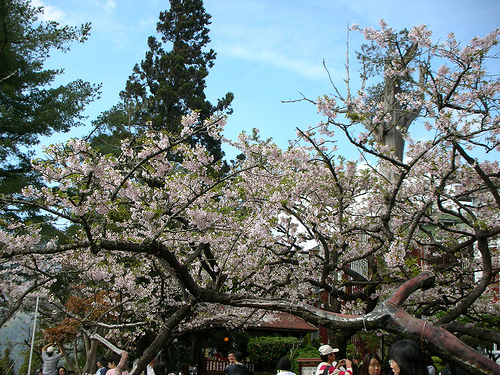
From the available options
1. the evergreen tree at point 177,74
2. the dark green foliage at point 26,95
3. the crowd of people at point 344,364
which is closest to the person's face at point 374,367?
the crowd of people at point 344,364

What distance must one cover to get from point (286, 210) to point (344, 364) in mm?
4170

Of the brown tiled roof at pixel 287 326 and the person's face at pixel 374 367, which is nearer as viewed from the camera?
the person's face at pixel 374 367

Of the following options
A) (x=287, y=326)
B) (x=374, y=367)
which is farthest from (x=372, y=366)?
(x=287, y=326)

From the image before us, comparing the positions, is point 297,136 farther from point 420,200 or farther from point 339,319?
point 339,319

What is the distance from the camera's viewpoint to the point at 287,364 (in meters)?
5.77

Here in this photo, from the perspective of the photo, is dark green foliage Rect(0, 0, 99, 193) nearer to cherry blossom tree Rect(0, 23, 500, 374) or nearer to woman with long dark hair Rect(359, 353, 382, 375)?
cherry blossom tree Rect(0, 23, 500, 374)

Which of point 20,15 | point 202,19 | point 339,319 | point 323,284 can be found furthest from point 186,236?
point 202,19

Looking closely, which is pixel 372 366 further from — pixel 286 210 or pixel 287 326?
pixel 287 326

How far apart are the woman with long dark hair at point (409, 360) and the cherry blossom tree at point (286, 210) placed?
1484 millimetres

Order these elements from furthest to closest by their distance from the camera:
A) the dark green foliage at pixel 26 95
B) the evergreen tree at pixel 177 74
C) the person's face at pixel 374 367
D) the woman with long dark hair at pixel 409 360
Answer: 1. the evergreen tree at pixel 177 74
2. the dark green foliage at pixel 26 95
3. the person's face at pixel 374 367
4. the woman with long dark hair at pixel 409 360

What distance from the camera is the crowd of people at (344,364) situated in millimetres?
2564

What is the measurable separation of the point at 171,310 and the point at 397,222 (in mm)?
7709

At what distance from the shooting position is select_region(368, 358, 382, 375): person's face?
4.82 meters

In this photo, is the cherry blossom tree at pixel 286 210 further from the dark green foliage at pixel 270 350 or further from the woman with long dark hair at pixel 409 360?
the dark green foliage at pixel 270 350
